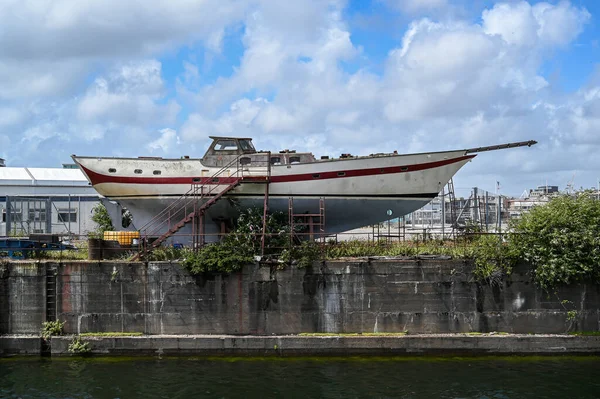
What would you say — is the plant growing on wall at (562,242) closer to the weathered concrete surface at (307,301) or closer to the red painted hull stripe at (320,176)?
the weathered concrete surface at (307,301)

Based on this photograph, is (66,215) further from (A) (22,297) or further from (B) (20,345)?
(B) (20,345)

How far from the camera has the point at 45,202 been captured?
3806cm

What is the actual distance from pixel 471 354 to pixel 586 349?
424 centimetres

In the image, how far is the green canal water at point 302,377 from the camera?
644 inches

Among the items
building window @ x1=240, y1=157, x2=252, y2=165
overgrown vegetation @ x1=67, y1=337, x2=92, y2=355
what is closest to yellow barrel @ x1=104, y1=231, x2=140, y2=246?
overgrown vegetation @ x1=67, y1=337, x2=92, y2=355

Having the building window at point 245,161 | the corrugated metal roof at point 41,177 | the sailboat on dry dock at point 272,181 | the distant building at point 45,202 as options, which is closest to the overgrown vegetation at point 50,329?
the sailboat on dry dock at point 272,181

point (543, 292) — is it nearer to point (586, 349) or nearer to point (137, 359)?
point (586, 349)

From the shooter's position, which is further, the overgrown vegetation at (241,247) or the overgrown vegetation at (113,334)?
the overgrown vegetation at (241,247)

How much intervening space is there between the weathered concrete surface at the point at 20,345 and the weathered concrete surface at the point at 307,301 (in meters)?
0.42

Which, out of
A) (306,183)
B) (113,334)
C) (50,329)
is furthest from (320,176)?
(50,329)

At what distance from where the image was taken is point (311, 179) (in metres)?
24.9

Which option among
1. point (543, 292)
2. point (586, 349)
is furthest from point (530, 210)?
point (586, 349)

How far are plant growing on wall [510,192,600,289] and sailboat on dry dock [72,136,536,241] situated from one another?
4.47 metres

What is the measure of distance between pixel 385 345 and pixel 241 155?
10.9 m
